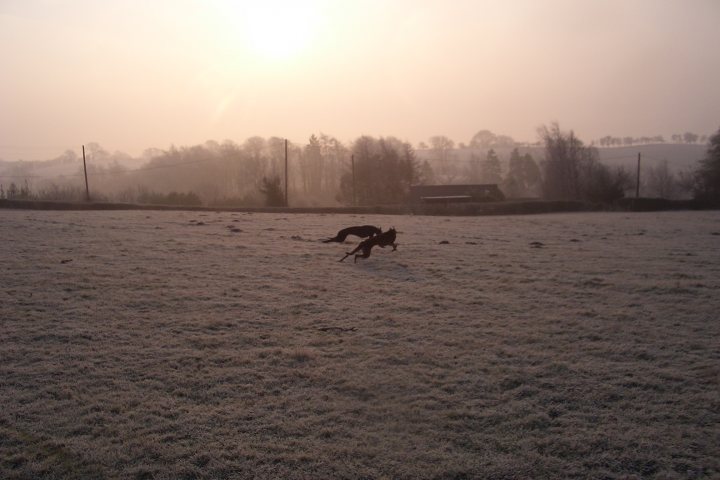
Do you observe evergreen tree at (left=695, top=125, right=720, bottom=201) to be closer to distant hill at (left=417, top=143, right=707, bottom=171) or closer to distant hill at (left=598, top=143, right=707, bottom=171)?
distant hill at (left=417, top=143, right=707, bottom=171)

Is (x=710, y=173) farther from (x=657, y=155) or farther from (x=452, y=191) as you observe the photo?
(x=657, y=155)

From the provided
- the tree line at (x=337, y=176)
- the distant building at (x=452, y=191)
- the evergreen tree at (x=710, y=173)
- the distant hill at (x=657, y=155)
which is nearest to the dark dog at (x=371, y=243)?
the tree line at (x=337, y=176)

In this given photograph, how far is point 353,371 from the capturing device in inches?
188

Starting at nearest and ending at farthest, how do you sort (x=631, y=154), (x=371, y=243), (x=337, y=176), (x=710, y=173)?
(x=371, y=243), (x=710, y=173), (x=337, y=176), (x=631, y=154)

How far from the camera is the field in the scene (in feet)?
11.4

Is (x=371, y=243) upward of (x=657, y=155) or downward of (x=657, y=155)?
downward

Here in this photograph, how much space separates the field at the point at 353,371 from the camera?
3.48 meters

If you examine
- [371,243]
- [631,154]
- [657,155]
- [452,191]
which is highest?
[631,154]

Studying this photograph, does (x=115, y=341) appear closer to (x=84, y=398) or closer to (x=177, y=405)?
(x=84, y=398)

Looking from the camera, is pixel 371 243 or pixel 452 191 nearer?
pixel 371 243

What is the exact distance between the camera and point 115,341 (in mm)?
5457

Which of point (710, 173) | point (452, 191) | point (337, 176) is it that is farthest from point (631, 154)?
point (452, 191)

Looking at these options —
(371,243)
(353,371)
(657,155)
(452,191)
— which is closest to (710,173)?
(452,191)

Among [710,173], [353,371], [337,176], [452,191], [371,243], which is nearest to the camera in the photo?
[353,371]
